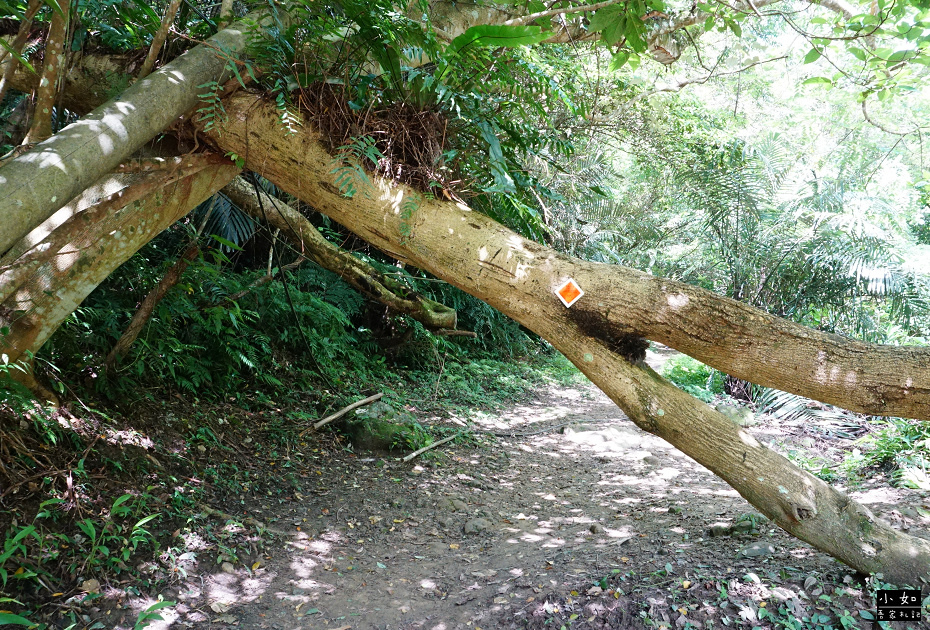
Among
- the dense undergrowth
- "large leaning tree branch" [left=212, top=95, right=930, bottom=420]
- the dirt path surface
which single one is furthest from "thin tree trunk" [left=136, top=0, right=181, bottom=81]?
the dirt path surface

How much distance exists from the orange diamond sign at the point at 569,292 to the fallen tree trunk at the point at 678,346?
0.03 m

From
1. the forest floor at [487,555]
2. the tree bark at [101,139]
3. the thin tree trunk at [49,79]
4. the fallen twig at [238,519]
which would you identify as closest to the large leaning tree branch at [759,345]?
the forest floor at [487,555]

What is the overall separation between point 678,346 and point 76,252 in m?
3.23

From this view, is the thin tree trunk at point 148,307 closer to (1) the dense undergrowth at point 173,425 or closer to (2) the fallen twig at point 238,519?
(1) the dense undergrowth at point 173,425

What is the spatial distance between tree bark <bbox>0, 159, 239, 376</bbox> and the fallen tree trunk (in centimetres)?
140

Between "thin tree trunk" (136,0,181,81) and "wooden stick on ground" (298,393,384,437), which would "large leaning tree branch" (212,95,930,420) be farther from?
"wooden stick on ground" (298,393,384,437)

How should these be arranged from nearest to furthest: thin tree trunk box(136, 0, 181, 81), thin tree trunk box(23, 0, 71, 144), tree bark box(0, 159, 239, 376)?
thin tree trunk box(23, 0, 71, 144), thin tree trunk box(136, 0, 181, 81), tree bark box(0, 159, 239, 376)

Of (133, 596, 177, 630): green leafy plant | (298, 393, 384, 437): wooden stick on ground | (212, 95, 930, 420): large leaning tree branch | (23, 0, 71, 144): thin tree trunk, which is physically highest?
(23, 0, 71, 144): thin tree trunk

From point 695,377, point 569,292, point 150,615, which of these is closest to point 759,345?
point 569,292

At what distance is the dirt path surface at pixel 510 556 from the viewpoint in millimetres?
2783

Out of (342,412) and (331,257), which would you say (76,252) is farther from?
(342,412)

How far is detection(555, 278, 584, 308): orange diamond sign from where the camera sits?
103 inches

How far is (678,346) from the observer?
8.27ft

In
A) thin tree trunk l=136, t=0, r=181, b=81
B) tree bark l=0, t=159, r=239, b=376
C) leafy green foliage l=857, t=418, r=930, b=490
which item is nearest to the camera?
thin tree trunk l=136, t=0, r=181, b=81
